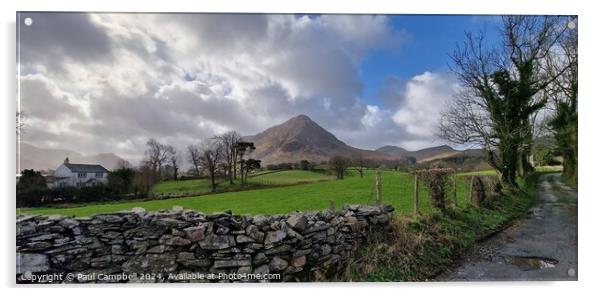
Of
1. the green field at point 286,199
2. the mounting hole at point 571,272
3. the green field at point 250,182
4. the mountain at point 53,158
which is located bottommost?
the mounting hole at point 571,272

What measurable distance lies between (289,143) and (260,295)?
206cm

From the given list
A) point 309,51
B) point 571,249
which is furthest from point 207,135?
point 571,249

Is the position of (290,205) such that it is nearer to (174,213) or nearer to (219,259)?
(219,259)

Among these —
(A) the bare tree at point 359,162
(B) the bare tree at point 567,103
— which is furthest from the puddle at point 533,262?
(A) the bare tree at point 359,162

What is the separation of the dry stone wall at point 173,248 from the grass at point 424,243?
543 millimetres

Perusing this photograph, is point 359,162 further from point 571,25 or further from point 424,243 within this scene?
point 571,25

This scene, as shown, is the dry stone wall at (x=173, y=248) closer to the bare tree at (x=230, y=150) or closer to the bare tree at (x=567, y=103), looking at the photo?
the bare tree at (x=230, y=150)

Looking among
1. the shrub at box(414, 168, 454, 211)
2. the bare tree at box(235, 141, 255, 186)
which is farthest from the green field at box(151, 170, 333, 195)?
the shrub at box(414, 168, 454, 211)

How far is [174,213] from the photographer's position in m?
4.54

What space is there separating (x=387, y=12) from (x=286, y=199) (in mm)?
2972

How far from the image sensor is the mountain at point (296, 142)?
196 inches

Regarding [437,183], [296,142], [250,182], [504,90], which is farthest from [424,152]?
[250,182]

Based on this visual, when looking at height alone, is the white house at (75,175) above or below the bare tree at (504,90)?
below

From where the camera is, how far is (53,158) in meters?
4.61
